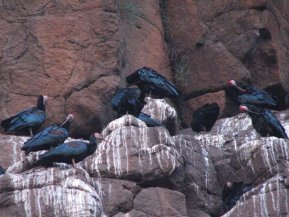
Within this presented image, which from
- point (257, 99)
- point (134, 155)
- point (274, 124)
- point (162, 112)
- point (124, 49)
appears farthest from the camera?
point (124, 49)

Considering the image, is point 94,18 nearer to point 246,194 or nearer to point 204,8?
point 204,8

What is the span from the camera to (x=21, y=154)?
61.1 ft

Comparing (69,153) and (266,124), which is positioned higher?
(266,124)

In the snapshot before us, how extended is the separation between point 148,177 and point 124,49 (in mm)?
4515

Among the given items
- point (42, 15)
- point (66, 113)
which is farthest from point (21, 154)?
point (42, 15)

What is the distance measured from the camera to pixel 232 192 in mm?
17844

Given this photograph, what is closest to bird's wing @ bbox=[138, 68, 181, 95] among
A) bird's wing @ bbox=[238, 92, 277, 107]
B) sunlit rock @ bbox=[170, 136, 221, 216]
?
sunlit rock @ bbox=[170, 136, 221, 216]

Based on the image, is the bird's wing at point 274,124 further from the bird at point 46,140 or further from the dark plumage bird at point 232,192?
the bird at point 46,140

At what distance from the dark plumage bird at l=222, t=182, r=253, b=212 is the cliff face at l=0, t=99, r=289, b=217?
0.24 metres

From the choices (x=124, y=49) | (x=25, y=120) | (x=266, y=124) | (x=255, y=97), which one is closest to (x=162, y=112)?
(x=255, y=97)

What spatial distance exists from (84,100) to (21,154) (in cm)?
179

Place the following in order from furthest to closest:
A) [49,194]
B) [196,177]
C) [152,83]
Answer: [152,83] < [196,177] < [49,194]

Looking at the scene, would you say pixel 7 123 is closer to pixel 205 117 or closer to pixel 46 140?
pixel 46 140

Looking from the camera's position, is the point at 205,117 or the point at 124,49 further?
the point at 124,49
